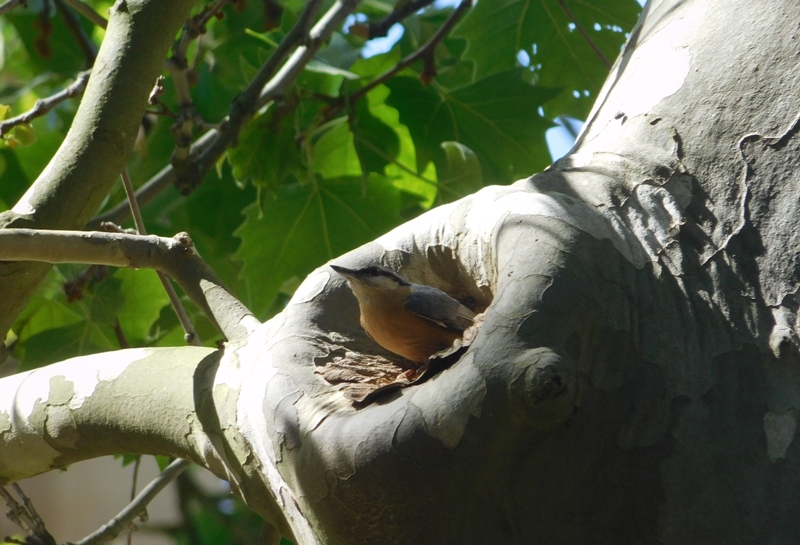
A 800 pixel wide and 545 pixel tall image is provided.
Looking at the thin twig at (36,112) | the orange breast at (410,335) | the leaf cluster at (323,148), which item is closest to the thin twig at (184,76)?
the leaf cluster at (323,148)

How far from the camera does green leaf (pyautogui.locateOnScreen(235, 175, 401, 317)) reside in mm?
3267

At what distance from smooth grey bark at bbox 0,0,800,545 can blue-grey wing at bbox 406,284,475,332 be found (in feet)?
0.92

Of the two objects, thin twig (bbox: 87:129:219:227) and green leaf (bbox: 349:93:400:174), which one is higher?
thin twig (bbox: 87:129:219:227)

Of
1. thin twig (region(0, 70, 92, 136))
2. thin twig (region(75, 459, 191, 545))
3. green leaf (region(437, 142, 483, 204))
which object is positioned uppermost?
thin twig (region(0, 70, 92, 136))

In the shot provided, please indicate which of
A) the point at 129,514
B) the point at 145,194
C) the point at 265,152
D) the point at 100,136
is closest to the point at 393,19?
the point at 265,152

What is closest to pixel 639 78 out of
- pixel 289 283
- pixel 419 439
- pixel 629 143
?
pixel 629 143

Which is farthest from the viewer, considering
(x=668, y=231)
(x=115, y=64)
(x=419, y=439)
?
(x=115, y=64)

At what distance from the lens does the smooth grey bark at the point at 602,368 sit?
1295 mm

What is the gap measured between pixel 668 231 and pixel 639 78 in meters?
0.61

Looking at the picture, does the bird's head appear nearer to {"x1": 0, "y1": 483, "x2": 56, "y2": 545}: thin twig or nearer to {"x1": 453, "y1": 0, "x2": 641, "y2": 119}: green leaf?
{"x1": 0, "y1": 483, "x2": 56, "y2": 545}: thin twig

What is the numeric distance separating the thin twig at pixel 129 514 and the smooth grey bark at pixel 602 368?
1014 millimetres

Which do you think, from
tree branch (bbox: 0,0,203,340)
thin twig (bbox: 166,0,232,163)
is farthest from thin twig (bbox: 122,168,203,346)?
thin twig (bbox: 166,0,232,163)

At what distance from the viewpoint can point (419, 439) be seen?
1.29 meters

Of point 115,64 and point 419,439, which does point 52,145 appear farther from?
point 419,439
